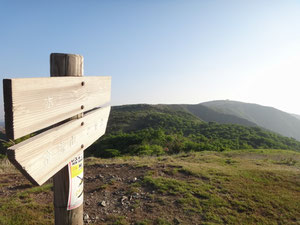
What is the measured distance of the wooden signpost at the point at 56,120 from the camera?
0.83 meters

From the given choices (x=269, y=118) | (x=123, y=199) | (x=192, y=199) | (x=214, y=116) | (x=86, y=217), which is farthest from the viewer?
(x=269, y=118)

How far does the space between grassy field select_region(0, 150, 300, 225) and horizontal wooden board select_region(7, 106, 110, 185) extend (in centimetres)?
266

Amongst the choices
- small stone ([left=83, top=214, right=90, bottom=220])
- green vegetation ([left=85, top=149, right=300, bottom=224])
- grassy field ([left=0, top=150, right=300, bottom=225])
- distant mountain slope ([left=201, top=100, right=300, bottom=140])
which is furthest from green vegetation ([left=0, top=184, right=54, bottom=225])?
distant mountain slope ([left=201, top=100, right=300, bottom=140])

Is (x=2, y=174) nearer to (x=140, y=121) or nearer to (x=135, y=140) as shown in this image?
(x=135, y=140)

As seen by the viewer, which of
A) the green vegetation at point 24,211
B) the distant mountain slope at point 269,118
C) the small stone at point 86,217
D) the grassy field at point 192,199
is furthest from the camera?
the distant mountain slope at point 269,118

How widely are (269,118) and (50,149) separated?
113 metres

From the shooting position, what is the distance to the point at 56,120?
3.62 ft

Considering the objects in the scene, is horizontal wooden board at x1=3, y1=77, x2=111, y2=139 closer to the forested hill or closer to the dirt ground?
the dirt ground

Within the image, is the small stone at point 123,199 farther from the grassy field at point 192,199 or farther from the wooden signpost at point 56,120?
the wooden signpost at point 56,120

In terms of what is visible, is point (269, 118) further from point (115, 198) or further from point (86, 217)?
point (86, 217)

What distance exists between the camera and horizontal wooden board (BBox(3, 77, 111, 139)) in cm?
80

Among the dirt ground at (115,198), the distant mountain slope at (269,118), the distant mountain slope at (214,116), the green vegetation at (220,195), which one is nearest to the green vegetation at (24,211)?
the dirt ground at (115,198)

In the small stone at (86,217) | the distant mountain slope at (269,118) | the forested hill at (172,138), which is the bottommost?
the distant mountain slope at (269,118)

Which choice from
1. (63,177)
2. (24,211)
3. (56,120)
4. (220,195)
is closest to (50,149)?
(56,120)
